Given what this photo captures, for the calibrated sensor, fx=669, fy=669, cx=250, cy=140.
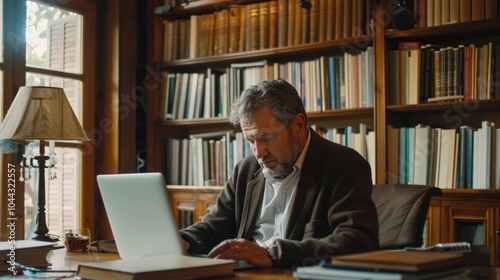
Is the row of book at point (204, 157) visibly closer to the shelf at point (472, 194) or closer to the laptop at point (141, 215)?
the shelf at point (472, 194)

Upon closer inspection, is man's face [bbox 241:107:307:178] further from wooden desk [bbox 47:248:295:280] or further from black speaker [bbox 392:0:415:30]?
black speaker [bbox 392:0:415:30]

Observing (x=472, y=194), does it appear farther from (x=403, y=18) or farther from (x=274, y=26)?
(x=274, y=26)

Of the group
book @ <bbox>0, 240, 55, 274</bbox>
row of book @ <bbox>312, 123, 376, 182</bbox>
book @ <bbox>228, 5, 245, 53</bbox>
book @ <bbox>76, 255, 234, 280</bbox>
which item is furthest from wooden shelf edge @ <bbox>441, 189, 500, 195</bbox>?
book @ <bbox>0, 240, 55, 274</bbox>

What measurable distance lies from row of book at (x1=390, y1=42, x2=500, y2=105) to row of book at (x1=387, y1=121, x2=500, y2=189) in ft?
0.48

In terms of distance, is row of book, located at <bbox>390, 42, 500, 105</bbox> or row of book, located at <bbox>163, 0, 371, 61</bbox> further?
row of book, located at <bbox>163, 0, 371, 61</bbox>

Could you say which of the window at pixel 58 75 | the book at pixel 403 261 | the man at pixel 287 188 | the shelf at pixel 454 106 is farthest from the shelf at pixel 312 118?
the book at pixel 403 261

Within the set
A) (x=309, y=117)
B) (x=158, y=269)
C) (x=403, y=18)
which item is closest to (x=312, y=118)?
(x=309, y=117)

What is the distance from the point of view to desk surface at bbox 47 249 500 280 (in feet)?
4.84

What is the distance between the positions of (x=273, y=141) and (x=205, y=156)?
5.01 feet

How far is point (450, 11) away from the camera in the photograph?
3.05m

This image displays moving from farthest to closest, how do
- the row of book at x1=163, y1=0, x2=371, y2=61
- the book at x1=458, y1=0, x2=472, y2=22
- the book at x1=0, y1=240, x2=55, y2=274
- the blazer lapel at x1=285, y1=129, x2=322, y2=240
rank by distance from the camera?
the row of book at x1=163, y1=0, x2=371, y2=61 → the book at x1=458, y1=0, x2=472, y2=22 → the blazer lapel at x1=285, y1=129, x2=322, y2=240 → the book at x1=0, y1=240, x2=55, y2=274

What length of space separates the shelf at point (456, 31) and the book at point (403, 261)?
1935mm

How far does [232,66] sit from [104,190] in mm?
1965

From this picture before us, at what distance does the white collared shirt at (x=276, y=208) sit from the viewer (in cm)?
229
